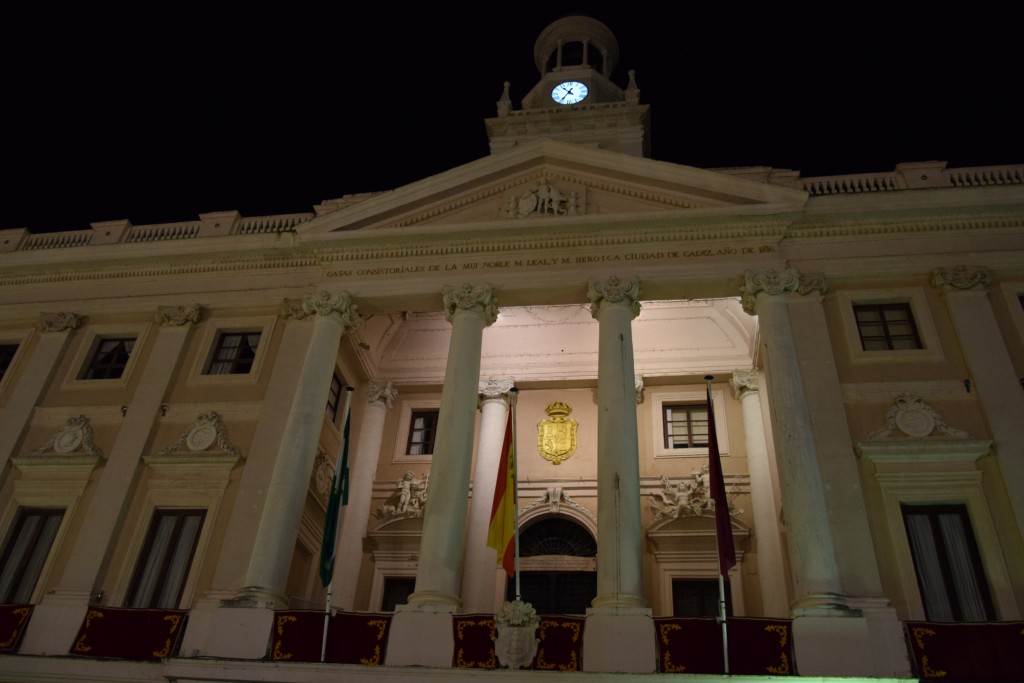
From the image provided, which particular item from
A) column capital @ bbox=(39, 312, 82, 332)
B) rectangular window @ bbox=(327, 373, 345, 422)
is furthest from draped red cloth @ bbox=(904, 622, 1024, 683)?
column capital @ bbox=(39, 312, 82, 332)

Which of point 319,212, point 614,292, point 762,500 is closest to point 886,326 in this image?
point 762,500

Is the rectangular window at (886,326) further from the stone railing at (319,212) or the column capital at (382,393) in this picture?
the column capital at (382,393)

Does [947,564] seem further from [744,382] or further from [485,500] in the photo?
[485,500]

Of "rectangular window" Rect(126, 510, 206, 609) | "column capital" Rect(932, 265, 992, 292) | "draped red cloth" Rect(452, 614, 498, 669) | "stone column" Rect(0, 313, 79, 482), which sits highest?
"column capital" Rect(932, 265, 992, 292)

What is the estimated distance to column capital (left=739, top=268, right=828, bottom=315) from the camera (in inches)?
685

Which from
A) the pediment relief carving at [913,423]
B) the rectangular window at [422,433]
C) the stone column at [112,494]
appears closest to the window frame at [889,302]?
the pediment relief carving at [913,423]

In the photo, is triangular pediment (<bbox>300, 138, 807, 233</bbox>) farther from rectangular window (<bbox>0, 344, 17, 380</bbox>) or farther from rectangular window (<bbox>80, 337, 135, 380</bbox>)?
rectangular window (<bbox>0, 344, 17, 380</bbox>)

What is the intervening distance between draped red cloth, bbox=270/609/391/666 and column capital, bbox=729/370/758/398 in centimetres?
1128

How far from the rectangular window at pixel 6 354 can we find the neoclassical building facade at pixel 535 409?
0.24 feet

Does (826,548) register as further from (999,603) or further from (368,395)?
(368,395)

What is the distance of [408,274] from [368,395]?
473 centimetres

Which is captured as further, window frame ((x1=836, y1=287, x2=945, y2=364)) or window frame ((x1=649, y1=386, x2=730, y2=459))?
window frame ((x1=649, y1=386, x2=730, y2=459))

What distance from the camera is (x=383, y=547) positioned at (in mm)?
20875

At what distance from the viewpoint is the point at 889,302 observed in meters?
A: 17.8
